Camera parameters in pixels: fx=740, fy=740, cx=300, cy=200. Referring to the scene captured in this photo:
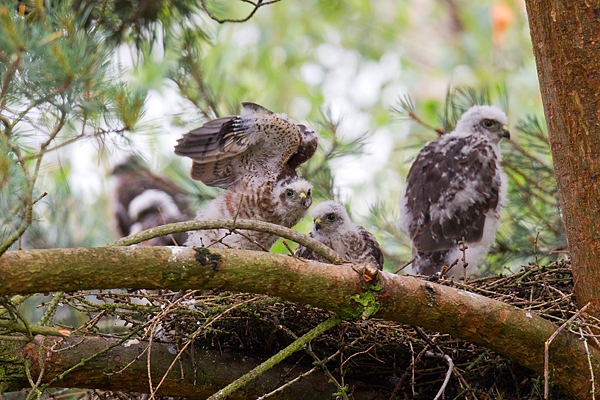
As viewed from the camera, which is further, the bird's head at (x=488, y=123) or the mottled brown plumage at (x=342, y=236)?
the bird's head at (x=488, y=123)

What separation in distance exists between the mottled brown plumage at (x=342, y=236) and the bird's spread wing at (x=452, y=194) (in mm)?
561

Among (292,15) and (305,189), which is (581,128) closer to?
(305,189)

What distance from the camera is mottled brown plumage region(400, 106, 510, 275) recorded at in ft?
15.3

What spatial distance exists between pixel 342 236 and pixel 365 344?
1297 mm

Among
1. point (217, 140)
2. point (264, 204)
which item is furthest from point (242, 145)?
point (264, 204)

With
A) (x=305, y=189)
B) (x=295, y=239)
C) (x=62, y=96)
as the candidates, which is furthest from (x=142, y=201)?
(x=295, y=239)

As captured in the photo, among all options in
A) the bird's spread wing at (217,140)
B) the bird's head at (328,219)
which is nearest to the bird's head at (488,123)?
the bird's head at (328,219)

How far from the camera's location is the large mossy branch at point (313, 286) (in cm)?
203

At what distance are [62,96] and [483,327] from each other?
1784mm

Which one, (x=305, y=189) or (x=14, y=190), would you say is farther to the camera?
(x=305, y=189)

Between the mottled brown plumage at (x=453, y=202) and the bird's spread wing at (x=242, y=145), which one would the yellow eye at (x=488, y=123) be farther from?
the bird's spread wing at (x=242, y=145)

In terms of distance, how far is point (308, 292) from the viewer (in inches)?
92.9

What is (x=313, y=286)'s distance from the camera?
2.35 meters

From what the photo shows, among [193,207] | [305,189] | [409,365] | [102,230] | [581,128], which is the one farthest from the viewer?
[102,230]
